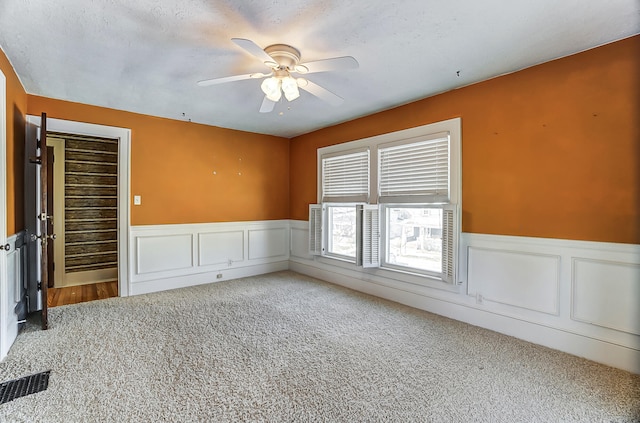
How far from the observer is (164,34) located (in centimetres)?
222

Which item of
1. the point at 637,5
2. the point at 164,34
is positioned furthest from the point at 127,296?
the point at 637,5

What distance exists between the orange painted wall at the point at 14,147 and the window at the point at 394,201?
3411 mm

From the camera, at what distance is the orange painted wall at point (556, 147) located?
2299mm

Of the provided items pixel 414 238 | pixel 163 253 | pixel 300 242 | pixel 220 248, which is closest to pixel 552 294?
pixel 414 238

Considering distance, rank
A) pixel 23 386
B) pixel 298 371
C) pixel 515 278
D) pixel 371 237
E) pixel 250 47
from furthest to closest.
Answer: pixel 371 237
pixel 515 278
pixel 298 371
pixel 23 386
pixel 250 47

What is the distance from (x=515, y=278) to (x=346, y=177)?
2489 millimetres

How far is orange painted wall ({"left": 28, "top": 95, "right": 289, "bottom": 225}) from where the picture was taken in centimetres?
411

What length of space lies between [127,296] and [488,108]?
15.8 feet

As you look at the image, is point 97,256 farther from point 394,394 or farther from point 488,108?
point 488,108

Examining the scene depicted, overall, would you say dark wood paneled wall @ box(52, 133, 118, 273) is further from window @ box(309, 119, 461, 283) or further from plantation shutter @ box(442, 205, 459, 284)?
plantation shutter @ box(442, 205, 459, 284)

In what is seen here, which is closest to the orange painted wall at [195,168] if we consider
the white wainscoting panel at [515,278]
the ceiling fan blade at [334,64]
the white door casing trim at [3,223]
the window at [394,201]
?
the window at [394,201]

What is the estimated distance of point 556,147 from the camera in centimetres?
262

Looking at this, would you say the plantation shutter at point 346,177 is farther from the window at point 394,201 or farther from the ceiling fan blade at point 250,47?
the ceiling fan blade at point 250,47

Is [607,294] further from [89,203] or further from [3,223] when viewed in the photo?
[89,203]
